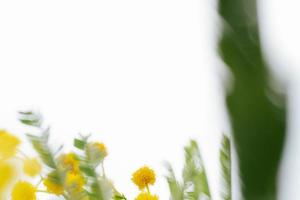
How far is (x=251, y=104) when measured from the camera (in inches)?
10.7

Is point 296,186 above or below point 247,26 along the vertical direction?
below

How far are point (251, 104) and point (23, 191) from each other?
0.46 ft

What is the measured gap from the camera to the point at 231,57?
273 millimetres

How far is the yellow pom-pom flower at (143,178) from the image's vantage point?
263mm

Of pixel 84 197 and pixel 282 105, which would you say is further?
pixel 282 105

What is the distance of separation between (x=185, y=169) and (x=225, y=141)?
0.7 inches

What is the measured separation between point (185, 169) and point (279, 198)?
121 millimetres

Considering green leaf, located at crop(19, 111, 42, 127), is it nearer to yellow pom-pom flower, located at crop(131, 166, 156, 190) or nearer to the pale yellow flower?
the pale yellow flower

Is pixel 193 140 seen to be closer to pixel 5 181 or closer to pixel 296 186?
pixel 5 181

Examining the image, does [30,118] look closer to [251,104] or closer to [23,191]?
[23,191]

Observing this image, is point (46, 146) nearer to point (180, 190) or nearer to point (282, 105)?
point (180, 190)

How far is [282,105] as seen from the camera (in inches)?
10.7

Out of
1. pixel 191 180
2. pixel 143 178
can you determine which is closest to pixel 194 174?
pixel 191 180

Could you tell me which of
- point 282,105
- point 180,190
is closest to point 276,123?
point 282,105
